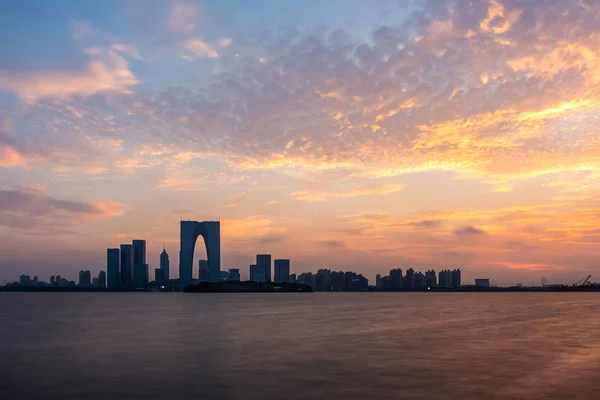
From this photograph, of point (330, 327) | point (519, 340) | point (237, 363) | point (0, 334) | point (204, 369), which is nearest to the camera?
point (204, 369)

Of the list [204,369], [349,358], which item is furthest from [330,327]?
[204,369]

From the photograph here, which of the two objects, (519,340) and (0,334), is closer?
(519,340)

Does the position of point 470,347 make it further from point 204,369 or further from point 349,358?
point 204,369

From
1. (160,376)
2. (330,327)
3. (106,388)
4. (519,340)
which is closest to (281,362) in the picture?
(160,376)

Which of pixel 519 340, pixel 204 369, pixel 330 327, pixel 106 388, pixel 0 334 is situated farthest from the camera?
pixel 330 327

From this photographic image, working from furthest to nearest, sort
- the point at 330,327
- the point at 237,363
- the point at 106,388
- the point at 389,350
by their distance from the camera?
the point at 330,327
the point at 389,350
the point at 237,363
the point at 106,388

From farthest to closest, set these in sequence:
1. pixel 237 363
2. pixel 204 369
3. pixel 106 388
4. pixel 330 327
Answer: pixel 330 327 → pixel 237 363 → pixel 204 369 → pixel 106 388

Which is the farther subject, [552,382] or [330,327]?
[330,327]

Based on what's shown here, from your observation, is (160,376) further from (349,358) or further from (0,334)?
(0,334)
